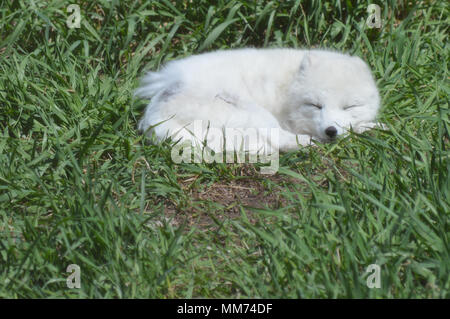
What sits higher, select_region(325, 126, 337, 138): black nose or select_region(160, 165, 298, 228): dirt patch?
select_region(325, 126, 337, 138): black nose

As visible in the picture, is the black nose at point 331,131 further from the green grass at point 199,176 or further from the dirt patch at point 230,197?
the dirt patch at point 230,197

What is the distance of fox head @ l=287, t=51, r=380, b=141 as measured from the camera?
354 centimetres

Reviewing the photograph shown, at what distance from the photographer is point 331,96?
11.6 ft

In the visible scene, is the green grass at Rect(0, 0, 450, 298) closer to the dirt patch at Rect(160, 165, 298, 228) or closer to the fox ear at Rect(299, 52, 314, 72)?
the dirt patch at Rect(160, 165, 298, 228)

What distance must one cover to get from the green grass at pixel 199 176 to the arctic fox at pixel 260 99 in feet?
0.48

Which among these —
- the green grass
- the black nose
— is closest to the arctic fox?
the black nose

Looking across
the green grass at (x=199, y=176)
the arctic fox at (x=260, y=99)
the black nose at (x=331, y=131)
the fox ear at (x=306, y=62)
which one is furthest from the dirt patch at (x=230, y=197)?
the fox ear at (x=306, y=62)

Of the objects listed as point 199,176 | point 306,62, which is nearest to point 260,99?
point 306,62

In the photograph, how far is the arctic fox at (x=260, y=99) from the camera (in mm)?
3398

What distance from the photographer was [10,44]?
420 cm
